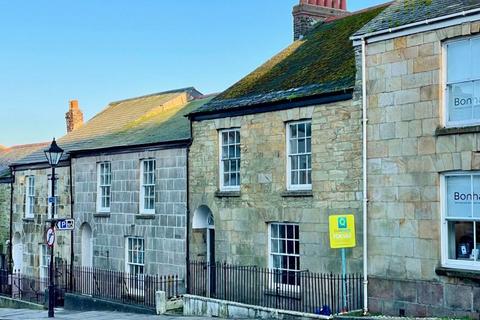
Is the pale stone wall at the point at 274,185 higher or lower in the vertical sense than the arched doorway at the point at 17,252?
higher

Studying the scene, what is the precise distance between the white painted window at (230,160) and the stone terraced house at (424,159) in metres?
5.56

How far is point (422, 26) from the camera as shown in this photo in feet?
49.9

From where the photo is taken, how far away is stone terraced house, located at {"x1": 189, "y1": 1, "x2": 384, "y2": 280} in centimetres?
1755

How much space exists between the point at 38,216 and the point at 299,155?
15887 mm

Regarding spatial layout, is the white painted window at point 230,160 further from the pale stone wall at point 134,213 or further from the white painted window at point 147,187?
the white painted window at point 147,187

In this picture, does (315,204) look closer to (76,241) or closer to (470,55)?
(470,55)

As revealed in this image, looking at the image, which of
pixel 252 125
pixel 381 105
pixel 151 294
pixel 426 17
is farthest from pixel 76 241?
pixel 426 17

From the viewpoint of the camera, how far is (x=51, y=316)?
866 inches

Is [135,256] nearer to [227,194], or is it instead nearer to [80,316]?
[80,316]

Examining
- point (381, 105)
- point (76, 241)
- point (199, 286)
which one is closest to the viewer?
point (381, 105)

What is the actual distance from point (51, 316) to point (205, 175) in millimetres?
6473

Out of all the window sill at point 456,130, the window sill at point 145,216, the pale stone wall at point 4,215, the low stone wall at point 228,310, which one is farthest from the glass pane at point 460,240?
the pale stone wall at point 4,215

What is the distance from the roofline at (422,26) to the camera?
1426cm

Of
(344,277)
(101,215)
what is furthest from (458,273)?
(101,215)
